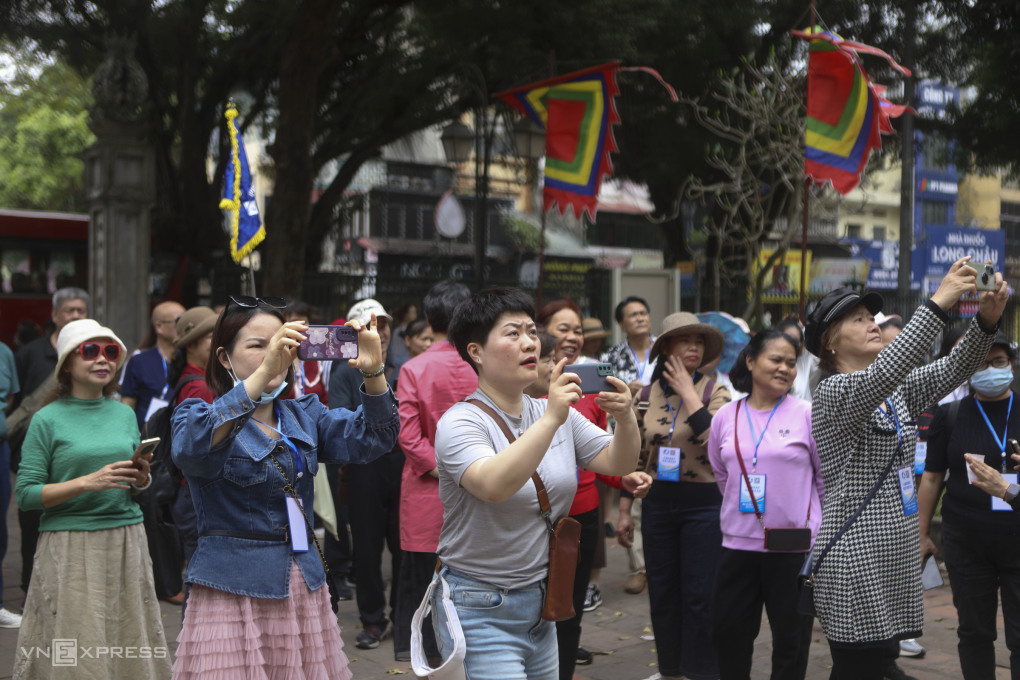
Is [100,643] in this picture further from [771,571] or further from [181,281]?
[181,281]

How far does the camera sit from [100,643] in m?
4.43

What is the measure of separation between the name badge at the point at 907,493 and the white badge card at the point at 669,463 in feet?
4.41

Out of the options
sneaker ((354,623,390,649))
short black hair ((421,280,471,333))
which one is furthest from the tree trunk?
short black hair ((421,280,471,333))

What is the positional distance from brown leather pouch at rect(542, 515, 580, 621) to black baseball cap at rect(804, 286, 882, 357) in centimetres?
169

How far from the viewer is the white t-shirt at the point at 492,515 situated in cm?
312

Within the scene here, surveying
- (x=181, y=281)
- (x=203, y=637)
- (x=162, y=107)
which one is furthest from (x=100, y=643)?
(x=162, y=107)

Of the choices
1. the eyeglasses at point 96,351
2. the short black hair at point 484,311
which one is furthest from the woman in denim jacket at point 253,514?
the eyeglasses at point 96,351

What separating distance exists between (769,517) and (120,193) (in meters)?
9.51

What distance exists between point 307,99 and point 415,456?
694 cm

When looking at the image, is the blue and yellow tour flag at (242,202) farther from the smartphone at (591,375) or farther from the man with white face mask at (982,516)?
the smartphone at (591,375)

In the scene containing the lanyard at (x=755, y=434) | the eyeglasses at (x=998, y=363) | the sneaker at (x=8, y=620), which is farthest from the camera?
the sneaker at (x=8, y=620)

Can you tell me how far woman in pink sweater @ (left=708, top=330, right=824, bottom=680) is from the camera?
4.68 meters

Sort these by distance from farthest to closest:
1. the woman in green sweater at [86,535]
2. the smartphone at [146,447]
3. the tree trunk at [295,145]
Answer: the tree trunk at [295,145]
the woman in green sweater at [86,535]
the smartphone at [146,447]

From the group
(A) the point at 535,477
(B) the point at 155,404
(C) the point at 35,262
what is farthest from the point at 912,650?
(C) the point at 35,262
